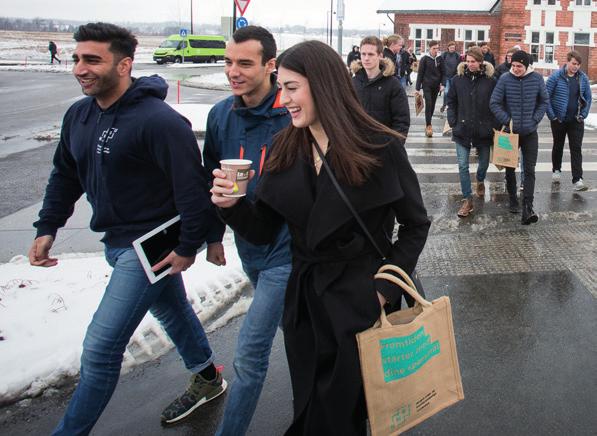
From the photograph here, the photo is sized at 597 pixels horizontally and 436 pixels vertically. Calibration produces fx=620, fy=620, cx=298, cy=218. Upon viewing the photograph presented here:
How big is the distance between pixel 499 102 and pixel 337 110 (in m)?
5.54

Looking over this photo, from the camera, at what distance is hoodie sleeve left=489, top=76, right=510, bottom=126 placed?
23.7 ft

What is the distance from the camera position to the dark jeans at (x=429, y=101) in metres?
14.0

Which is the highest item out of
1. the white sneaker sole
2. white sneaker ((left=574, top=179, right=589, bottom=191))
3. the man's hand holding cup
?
the man's hand holding cup

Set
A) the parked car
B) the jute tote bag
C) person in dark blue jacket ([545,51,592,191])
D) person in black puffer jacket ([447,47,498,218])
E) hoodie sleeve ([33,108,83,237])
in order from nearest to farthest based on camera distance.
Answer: the jute tote bag
hoodie sleeve ([33,108,83,237])
person in black puffer jacket ([447,47,498,218])
person in dark blue jacket ([545,51,592,191])
the parked car

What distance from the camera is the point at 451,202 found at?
26.9 feet

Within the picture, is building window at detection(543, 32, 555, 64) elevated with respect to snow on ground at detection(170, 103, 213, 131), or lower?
elevated

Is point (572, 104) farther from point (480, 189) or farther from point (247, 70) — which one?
point (247, 70)

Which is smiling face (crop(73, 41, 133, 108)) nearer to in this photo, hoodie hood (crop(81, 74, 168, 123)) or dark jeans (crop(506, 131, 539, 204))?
hoodie hood (crop(81, 74, 168, 123))

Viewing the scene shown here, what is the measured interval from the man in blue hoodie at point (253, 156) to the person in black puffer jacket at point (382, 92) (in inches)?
141

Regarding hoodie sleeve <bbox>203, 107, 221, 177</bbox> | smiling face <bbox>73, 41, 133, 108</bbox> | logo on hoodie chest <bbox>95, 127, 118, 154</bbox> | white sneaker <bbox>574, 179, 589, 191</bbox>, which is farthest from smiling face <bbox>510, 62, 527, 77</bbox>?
logo on hoodie chest <bbox>95, 127, 118, 154</bbox>

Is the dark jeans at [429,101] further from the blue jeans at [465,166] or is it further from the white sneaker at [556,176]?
the blue jeans at [465,166]

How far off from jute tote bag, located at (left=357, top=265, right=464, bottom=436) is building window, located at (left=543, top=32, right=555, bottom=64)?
111 ft

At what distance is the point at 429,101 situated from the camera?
46.9 feet

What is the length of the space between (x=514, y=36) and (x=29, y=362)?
109 ft
